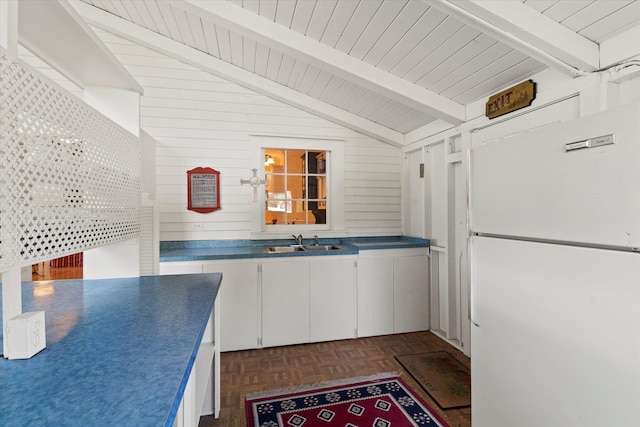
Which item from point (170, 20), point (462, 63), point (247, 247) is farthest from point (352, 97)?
point (247, 247)

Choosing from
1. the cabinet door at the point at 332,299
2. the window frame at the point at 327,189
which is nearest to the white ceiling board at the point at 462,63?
the window frame at the point at 327,189

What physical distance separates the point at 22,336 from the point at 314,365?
7.20 ft

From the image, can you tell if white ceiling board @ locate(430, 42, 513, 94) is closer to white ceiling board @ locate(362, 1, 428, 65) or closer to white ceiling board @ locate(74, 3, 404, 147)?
white ceiling board @ locate(362, 1, 428, 65)

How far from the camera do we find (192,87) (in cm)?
337

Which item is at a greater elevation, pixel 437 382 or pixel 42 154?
pixel 42 154

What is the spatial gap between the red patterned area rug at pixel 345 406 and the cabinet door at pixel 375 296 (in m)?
0.85

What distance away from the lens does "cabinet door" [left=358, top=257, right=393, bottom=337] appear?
10.8 ft

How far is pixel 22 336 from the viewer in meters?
0.92

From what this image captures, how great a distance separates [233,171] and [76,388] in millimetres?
2851

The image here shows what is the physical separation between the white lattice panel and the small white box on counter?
0.60 ft

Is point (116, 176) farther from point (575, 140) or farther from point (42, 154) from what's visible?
point (575, 140)

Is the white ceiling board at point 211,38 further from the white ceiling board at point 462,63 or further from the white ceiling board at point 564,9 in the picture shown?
the white ceiling board at point 564,9

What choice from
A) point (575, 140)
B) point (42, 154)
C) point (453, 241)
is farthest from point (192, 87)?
point (575, 140)

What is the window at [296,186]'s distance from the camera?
368 cm
